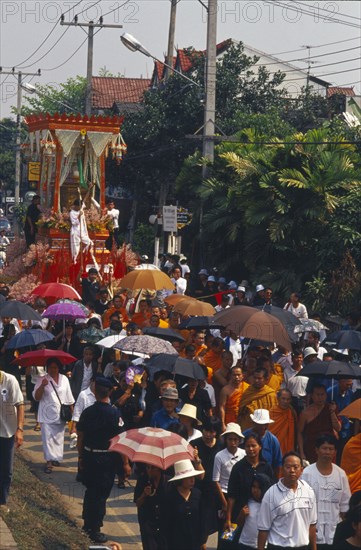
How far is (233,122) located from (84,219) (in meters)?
15.0

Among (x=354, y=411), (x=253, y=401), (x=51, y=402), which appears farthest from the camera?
(x=51, y=402)

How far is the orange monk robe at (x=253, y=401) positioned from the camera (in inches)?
504

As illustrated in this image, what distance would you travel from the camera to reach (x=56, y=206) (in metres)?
26.5

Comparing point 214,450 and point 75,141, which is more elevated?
point 75,141

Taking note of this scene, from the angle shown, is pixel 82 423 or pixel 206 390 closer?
pixel 82 423

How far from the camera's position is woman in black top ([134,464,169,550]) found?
9.60m

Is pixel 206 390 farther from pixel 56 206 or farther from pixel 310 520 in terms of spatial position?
pixel 56 206

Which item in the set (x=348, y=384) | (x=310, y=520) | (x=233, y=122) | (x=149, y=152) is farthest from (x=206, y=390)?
(x=149, y=152)

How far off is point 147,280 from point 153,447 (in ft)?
34.4

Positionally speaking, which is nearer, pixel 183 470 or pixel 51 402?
pixel 183 470

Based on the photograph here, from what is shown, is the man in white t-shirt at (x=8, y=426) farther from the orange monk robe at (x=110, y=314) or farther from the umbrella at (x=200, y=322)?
the orange monk robe at (x=110, y=314)

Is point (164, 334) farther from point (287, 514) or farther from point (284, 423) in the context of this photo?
point (287, 514)

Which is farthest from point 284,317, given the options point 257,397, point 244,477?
point 244,477

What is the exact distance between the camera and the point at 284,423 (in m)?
12.7
